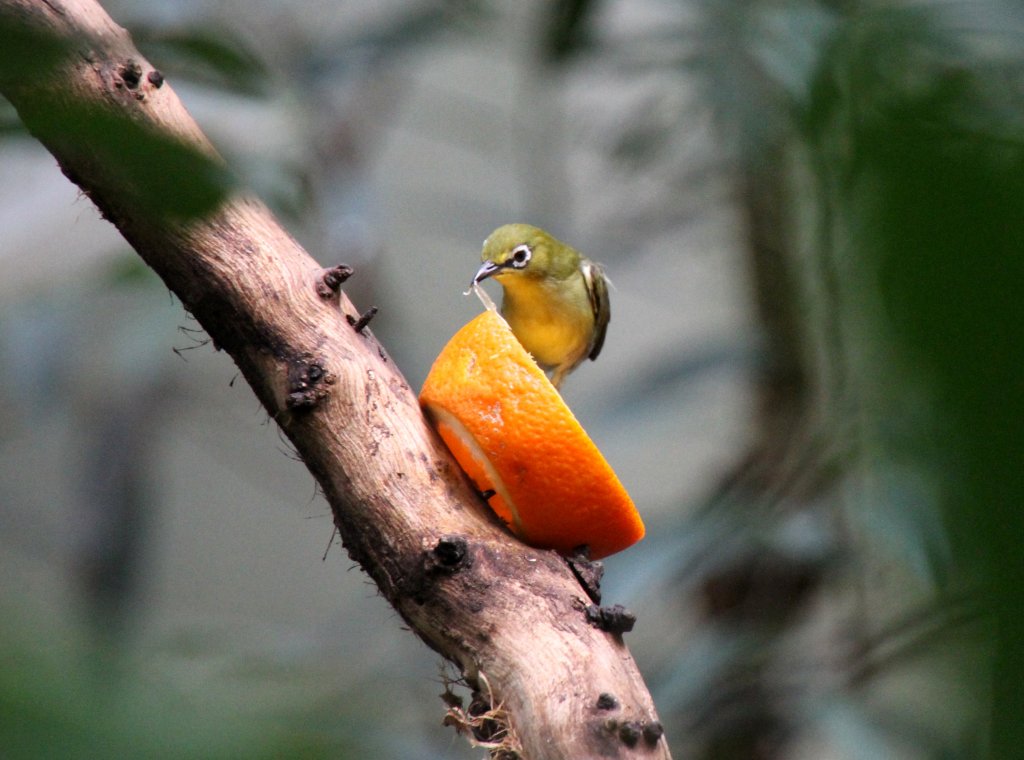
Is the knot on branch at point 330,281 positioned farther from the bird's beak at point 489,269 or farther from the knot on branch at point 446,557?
the bird's beak at point 489,269

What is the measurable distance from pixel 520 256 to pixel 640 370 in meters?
0.65

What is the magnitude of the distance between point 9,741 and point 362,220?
2.68 meters

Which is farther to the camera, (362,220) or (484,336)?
(362,220)

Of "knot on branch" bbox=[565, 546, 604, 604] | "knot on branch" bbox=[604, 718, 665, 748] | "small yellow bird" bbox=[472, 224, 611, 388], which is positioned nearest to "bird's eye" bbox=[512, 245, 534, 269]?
"small yellow bird" bbox=[472, 224, 611, 388]

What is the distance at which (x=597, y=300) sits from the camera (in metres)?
2.44

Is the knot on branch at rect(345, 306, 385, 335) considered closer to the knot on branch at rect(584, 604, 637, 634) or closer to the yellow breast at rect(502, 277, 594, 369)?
the knot on branch at rect(584, 604, 637, 634)

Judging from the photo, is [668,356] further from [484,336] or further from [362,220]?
[484,336]

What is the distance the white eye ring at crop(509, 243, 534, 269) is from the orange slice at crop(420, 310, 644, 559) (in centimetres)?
114

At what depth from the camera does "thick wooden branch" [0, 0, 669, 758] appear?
2.98ft

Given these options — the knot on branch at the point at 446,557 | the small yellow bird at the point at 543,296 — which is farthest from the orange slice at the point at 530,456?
the small yellow bird at the point at 543,296

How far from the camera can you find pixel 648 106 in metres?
3.10

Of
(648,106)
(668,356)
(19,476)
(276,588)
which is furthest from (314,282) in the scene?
(19,476)

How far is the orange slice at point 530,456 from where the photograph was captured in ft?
3.65

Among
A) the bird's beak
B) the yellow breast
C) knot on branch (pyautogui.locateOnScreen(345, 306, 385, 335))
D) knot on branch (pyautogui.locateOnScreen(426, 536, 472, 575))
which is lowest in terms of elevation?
knot on branch (pyautogui.locateOnScreen(426, 536, 472, 575))
